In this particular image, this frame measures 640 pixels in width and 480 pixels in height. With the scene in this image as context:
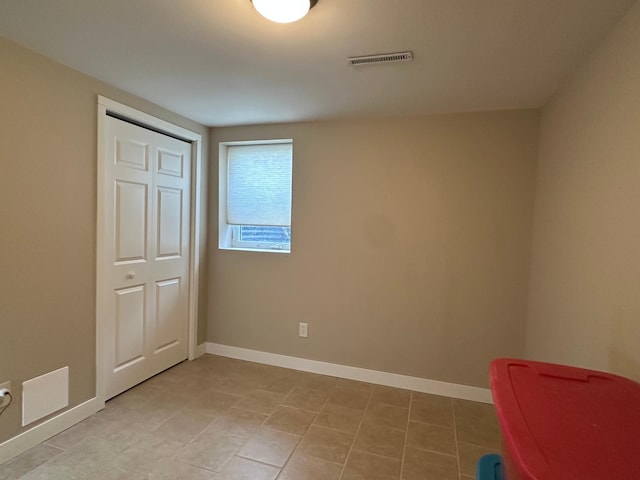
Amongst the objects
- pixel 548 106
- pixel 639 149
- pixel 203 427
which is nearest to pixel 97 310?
pixel 203 427

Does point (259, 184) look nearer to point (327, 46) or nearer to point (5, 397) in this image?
point (327, 46)

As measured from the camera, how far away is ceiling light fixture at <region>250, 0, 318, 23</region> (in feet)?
4.13

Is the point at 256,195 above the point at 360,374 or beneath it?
above

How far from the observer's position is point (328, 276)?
114 inches

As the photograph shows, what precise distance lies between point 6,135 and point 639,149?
2.89 meters

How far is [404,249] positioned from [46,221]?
2.42 m

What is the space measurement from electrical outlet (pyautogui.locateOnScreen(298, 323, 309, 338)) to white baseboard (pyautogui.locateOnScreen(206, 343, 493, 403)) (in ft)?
0.74

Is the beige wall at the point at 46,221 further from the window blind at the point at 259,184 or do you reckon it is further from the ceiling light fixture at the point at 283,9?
the ceiling light fixture at the point at 283,9


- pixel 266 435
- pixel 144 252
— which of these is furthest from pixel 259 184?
pixel 266 435

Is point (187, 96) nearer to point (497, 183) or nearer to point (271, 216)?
point (271, 216)

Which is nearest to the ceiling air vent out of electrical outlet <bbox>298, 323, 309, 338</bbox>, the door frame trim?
the door frame trim

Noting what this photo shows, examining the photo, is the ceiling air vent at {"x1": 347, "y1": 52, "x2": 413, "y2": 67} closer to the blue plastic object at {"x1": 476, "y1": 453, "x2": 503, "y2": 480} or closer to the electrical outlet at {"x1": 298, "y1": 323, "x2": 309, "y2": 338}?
the blue plastic object at {"x1": 476, "y1": 453, "x2": 503, "y2": 480}

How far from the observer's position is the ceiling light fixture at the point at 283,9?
1260 mm

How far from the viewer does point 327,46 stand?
1.65 metres
